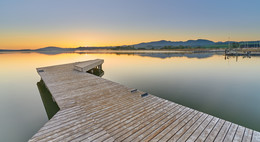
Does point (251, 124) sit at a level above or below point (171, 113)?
below

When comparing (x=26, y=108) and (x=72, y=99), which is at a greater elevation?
(x=72, y=99)

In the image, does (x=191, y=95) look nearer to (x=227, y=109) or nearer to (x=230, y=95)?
(x=227, y=109)

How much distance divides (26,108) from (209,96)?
36.4 feet

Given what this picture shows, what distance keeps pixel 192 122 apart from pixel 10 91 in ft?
42.4

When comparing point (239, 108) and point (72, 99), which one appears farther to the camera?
point (239, 108)

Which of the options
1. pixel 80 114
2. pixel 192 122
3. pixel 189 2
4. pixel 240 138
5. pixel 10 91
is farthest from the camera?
pixel 189 2

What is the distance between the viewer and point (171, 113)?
3.81m

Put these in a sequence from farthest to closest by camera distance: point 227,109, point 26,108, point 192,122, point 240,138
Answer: point 26,108 < point 227,109 < point 192,122 < point 240,138

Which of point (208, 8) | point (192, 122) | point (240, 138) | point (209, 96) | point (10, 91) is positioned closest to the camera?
point (240, 138)

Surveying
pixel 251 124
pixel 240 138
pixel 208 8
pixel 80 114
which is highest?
pixel 208 8

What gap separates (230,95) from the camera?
7.77 meters

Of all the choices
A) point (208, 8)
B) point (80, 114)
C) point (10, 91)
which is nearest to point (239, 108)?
point (80, 114)

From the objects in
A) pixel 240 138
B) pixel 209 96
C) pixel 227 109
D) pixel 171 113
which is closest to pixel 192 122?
pixel 171 113

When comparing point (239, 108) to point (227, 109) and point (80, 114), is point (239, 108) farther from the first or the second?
point (80, 114)
